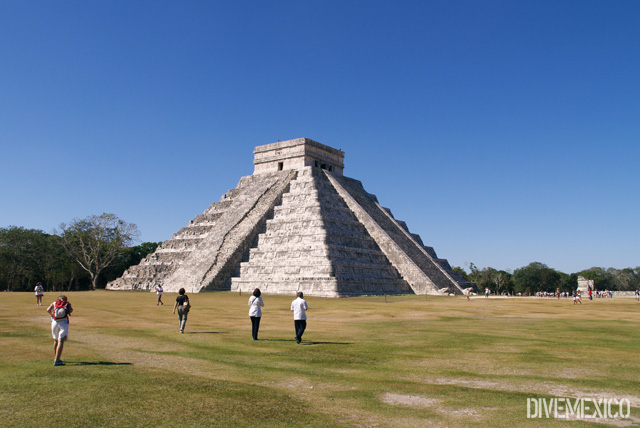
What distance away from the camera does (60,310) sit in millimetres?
9859

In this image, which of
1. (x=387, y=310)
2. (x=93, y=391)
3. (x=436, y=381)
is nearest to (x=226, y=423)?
(x=93, y=391)

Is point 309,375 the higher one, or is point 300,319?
point 300,319

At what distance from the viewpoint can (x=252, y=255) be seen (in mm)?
39094

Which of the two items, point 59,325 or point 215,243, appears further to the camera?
point 215,243

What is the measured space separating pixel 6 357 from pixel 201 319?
29.4 ft

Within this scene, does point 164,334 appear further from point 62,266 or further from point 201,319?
point 62,266

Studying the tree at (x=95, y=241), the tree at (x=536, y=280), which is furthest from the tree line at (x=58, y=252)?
the tree at (x=536, y=280)

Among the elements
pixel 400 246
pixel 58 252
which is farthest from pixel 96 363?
pixel 58 252

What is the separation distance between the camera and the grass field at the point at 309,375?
6.57m

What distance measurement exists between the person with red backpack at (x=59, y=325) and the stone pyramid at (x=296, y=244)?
23316 mm

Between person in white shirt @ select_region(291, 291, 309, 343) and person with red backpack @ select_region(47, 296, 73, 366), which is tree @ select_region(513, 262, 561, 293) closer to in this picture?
person in white shirt @ select_region(291, 291, 309, 343)

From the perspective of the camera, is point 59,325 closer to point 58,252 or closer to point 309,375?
point 309,375

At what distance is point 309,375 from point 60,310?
5.05 m

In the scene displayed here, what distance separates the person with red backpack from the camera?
938 cm
